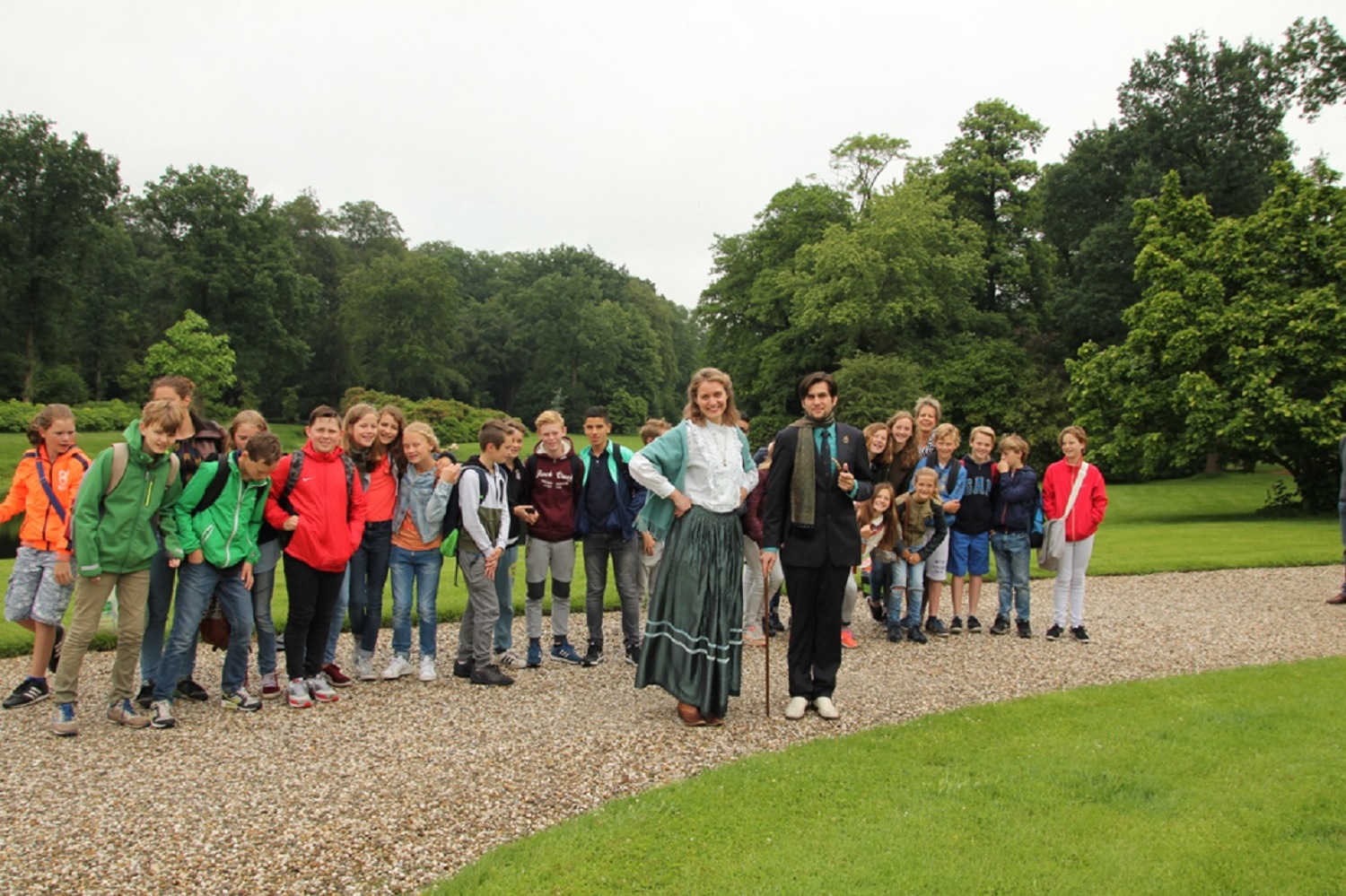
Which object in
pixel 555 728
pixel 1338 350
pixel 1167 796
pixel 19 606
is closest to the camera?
pixel 1167 796

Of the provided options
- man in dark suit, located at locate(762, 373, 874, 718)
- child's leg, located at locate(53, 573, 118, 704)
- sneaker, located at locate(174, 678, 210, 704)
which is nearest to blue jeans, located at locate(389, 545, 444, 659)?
sneaker, located at locate(174, 678, 210, 704)

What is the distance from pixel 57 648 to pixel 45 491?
1619 mm

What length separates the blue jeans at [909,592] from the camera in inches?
371

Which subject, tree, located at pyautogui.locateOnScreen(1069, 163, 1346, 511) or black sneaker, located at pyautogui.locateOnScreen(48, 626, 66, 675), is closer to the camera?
black sneaker, located at pyautogui.locateOnScreen(48, 626, 66, 675)

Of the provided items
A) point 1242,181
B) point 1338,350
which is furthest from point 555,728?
point 1242,181

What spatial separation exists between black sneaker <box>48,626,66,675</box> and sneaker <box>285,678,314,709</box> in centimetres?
169

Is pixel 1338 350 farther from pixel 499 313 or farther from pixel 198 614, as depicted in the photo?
pixel 499 313

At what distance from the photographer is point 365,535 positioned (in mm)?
7570

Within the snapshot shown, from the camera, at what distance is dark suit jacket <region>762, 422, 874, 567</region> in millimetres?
6379

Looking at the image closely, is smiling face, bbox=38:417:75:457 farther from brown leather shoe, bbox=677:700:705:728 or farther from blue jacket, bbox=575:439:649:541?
brown leather shoe, bbox=677:700:705:728

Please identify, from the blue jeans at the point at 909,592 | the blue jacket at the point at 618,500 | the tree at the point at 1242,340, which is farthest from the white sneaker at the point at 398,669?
the tree at the point at 1242,340

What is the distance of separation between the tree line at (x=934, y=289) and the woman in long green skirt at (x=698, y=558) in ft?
73.4

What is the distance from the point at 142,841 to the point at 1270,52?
1688 inches

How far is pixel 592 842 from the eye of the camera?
423 cm
